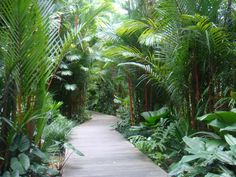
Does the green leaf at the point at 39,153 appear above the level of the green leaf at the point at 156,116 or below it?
above

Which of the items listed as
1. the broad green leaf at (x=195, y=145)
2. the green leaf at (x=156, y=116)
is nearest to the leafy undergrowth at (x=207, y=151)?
the broad green leaf at (x=195, y=145)

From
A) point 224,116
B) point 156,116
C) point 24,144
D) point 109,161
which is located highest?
point 224,116

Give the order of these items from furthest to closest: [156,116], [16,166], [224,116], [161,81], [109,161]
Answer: [156,116]
[161,81]
[109,161]
[224,116]
[16,166]

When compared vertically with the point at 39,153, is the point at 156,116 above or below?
below

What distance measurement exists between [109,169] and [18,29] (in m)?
1.87

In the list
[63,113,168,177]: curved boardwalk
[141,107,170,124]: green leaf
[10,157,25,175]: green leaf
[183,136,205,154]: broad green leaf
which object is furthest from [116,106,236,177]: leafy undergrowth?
[10,157,25,175]: green leaf

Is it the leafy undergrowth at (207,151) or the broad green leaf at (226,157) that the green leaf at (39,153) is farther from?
the broad green leaf at (226,157)

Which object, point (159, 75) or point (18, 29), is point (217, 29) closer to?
point (159, 75)

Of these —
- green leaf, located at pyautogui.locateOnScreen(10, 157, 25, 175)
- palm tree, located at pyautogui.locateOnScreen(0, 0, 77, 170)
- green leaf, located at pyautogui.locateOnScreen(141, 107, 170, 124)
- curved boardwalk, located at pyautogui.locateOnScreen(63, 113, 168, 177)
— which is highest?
palm tree, located at pyautogui.locateOnScreen(0, 0, 77, 170)

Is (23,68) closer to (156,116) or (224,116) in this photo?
(224,116)

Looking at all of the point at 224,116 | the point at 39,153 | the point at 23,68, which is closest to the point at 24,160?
the point at 39,153

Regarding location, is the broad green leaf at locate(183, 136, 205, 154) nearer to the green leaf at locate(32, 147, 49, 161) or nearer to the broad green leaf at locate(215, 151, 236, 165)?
the broad green leaf at locate(215, 151, 236, 165)

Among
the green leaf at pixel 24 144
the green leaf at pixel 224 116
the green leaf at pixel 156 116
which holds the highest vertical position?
the green leaf at pixel 224 116

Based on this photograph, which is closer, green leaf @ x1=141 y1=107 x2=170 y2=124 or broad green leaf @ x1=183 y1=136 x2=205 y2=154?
broad green leaf @ x1=183 y1=136 x2=205 y2=154
